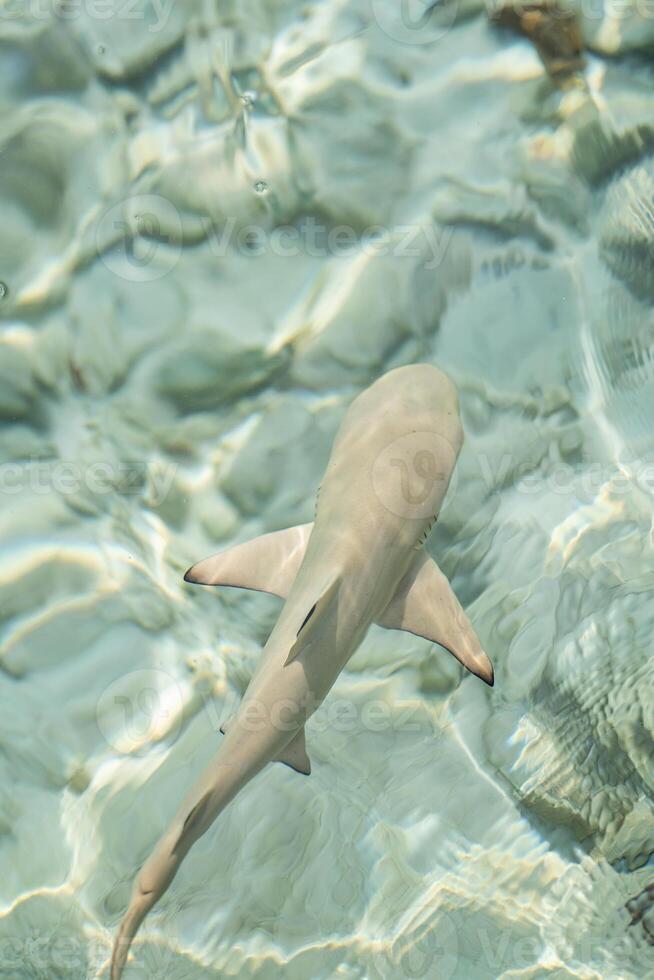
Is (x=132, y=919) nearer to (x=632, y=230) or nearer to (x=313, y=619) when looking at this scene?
(x=313, y=619)

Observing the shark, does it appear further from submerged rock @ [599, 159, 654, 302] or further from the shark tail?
submerged rock @ [599, 159, 654, 302]

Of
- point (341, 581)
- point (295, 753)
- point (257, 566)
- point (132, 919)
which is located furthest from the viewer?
point (257, 566)

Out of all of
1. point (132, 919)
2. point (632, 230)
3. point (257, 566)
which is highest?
point (632, 230)

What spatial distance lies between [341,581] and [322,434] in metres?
1.23

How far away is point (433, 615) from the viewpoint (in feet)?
11.7

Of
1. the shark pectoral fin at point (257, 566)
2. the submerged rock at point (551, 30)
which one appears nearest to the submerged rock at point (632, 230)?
the submerged rock at point (551, 30)

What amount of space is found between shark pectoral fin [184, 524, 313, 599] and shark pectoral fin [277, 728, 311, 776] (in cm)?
63

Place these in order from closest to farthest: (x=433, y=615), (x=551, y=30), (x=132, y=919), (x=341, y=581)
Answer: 1. (x=132, y=919)
2. (x=341, y=581)
3. (x=433, y=615)
4. (x=551, y=30)

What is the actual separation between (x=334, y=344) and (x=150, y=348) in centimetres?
93

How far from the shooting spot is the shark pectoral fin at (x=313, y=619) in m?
2.94

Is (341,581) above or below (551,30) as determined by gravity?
below

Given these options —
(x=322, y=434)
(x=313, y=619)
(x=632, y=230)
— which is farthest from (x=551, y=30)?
(x=313, y=619)

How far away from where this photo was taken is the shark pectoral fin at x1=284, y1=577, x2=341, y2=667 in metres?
2.94

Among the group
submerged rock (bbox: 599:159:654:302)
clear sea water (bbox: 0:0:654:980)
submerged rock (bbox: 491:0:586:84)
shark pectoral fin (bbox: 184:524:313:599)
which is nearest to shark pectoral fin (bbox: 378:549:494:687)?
shark pectoral fin (bbox: 184:524:313:599)
